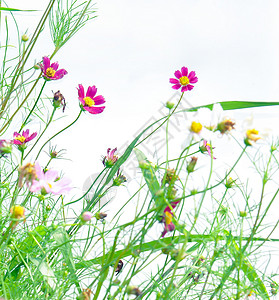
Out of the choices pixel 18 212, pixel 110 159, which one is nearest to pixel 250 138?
pixel 18 212

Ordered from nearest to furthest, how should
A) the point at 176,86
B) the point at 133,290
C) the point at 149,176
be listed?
the point at 133,290
the point at 149,176
the point at 176,86

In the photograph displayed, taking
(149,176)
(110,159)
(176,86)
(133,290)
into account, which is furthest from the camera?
(176,86)

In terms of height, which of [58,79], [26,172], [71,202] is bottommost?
[26,172]

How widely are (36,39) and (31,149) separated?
8.7 inches

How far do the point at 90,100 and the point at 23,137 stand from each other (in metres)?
0.14

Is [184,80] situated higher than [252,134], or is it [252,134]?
[184,80]

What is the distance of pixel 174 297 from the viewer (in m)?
0.64

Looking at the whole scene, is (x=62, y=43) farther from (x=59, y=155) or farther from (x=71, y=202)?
(x=71, y=202)

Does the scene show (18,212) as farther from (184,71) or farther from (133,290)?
(184,71)

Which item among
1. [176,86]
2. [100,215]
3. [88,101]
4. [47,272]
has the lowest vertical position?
[47,272]

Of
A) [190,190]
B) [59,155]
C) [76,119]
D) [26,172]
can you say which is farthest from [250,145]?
[59,155]

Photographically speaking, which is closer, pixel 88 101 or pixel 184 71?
pixel 88 101

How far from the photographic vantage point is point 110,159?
0.81 meters

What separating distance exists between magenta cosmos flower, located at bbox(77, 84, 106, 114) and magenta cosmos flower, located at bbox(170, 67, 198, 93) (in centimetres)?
18
